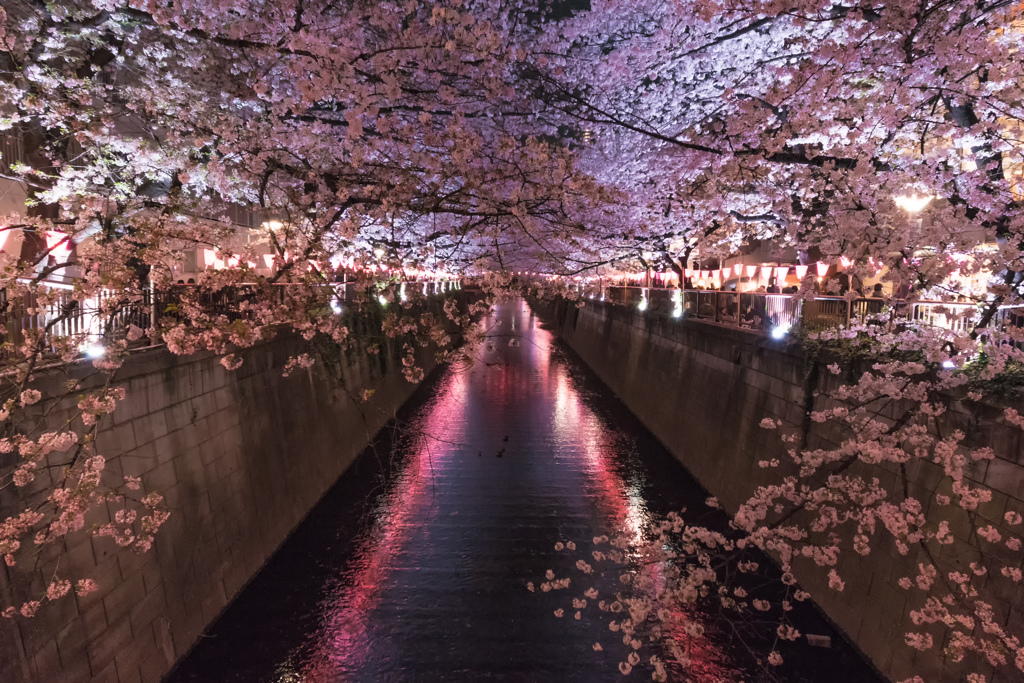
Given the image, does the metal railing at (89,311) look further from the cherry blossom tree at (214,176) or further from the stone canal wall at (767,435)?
the stone canal wall at (767,435)

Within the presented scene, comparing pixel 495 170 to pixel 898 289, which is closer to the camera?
pixel 495 170

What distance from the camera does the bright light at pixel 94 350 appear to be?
6.50m

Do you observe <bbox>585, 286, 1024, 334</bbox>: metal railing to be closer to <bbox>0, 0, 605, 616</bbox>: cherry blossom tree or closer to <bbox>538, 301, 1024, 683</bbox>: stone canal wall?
<bbox>538, 301, 1024, 683</bbox>: stone canal wall

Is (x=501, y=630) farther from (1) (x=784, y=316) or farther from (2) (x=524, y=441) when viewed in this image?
(2) (x=524, y=441)

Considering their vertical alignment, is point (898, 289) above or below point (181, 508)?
above

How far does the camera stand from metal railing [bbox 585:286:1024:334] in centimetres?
774

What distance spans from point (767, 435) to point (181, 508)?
1092 centimetres

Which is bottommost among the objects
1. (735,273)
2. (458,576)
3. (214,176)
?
(458,576)

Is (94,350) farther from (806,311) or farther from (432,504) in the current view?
(806,311)

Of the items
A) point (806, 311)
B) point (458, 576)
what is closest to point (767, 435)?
point (806, 311)

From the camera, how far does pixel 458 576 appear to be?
10.5m

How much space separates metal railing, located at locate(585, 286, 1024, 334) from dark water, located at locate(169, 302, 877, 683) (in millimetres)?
4703

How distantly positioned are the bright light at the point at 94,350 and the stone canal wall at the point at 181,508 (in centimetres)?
31

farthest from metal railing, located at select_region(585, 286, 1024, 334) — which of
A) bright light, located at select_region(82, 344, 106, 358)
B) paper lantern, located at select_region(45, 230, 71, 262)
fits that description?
paper lantern, located at select_region(45, 230, 71, 262)
